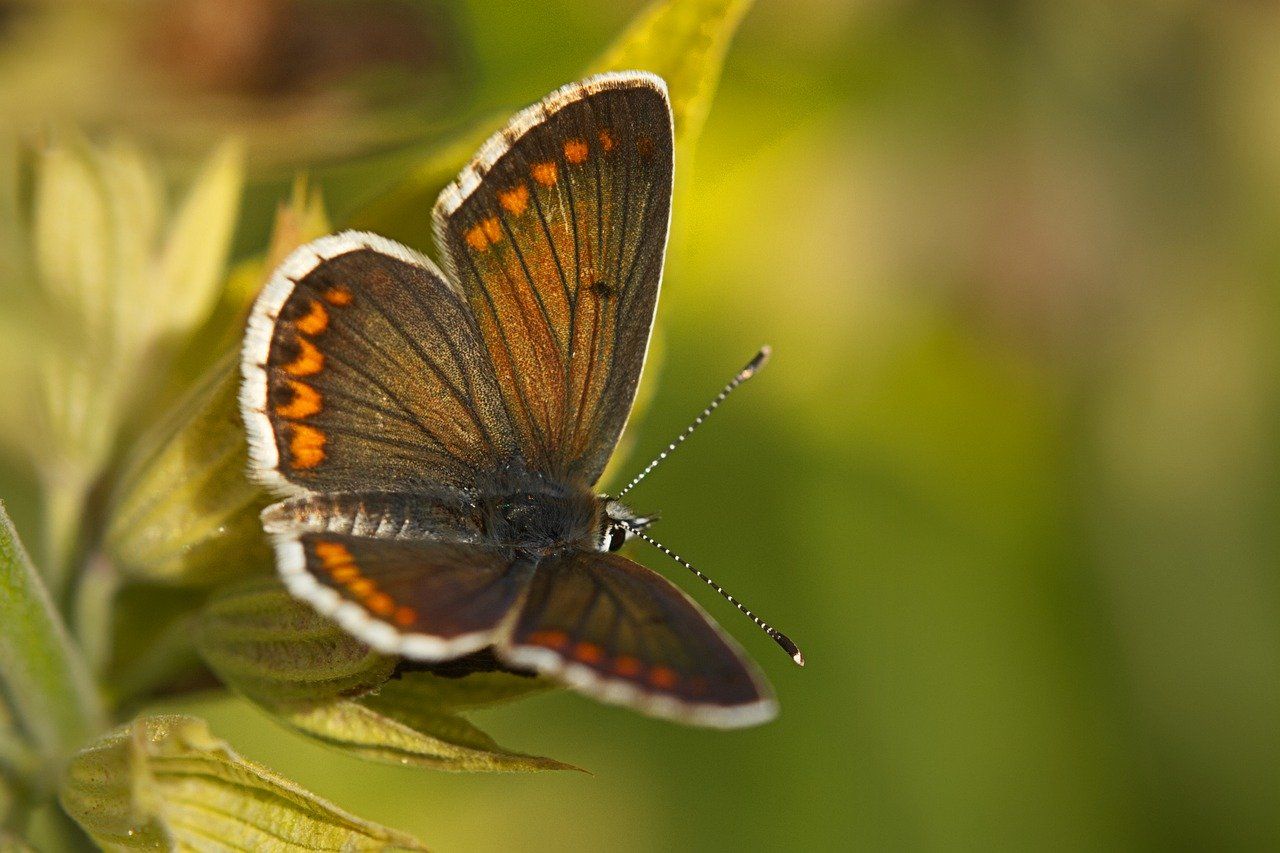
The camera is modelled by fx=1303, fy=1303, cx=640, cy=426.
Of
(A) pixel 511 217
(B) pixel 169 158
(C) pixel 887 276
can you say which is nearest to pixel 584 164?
(A) pixel 511 217

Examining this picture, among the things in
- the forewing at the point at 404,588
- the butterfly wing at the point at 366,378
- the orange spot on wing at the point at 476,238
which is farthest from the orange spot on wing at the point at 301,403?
the orange spot on wing at the point at 476,238

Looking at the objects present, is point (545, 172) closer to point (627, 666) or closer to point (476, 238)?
point (476, 238)

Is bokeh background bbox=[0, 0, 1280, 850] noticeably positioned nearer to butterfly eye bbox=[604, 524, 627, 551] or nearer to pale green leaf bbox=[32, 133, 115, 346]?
pale green leaf bbox=[32, 133, 115, 346]

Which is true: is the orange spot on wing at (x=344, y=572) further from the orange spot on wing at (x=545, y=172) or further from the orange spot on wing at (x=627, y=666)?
the orange spot on wing at (x=545, y=172)

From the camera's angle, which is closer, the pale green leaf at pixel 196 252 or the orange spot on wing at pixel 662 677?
the orange spot on wing at pixel 662 677

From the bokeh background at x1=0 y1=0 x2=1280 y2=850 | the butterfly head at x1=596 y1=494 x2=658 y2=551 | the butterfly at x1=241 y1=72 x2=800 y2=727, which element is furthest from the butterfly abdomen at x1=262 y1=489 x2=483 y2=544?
the bokeh background at x1=0 y1=0 x2=1280 y2=850

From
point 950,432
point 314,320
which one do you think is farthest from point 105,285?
point 950,432
